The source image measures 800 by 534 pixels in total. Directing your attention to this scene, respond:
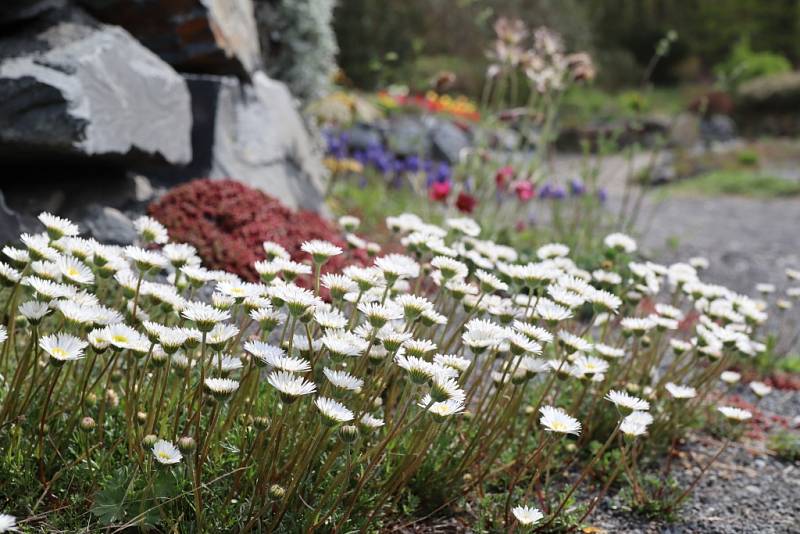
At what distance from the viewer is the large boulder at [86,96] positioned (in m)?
3.61

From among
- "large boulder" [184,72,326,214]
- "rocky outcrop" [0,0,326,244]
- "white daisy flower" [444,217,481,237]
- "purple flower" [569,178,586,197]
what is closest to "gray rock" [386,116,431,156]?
"purple flower" [569,178,586,197]

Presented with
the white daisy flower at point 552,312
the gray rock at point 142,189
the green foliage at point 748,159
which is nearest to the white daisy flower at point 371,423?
the white daisy flower at point 552,312

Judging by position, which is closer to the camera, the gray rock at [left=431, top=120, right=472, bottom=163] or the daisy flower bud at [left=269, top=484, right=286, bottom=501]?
the daisy flower bud at [left=269, top=484, right=286, bottom=501]

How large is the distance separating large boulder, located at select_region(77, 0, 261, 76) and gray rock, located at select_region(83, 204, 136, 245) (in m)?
1.39

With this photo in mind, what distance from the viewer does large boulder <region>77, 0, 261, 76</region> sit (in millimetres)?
4645

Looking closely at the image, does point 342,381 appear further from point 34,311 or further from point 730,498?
point 730,498

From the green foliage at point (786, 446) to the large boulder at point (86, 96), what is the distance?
3.39 m

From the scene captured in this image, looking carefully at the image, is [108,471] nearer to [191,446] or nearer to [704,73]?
[191,446]

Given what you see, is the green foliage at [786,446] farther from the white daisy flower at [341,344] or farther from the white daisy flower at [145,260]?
the white daisy flower at [145,260]

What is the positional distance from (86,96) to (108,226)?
0.64 meters

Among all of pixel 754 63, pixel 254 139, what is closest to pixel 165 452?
pixel 254 139

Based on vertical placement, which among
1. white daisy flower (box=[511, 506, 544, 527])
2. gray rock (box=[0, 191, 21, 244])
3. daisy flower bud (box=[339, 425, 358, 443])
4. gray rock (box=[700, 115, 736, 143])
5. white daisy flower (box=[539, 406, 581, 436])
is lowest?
gray rock (box=[700, 115, 736, 143])

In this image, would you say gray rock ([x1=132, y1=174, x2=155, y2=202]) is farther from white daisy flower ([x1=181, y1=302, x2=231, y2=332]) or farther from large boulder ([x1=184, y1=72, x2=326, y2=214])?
white daisy flower ([x1=181, y1=302, x2=231, y2=332])

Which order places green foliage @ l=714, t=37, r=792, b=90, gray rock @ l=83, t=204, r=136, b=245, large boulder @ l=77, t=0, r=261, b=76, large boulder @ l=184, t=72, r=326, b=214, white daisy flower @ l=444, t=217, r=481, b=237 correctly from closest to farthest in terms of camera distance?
white daisy flower @ l=444, t=217, r=481, b=237 < gray rock @ l=83, t=204, r=136, b=245 < large boulder @ l=77, t=0, r=261, b=76 < large boulder @ l=184, t=72, r=326, b=214 < green foliage @ l=714, t=37, r=792, b=90
